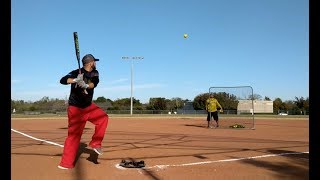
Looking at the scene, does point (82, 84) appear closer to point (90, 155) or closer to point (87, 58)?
point (87, 58)

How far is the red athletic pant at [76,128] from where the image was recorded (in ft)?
23.4

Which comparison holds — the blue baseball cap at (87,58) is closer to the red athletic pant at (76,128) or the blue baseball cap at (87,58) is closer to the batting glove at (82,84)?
the batting glove at (82,84)

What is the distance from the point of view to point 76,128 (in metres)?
7.19

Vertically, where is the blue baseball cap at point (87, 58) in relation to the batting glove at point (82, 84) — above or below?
above

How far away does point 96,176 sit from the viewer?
20.8 feet

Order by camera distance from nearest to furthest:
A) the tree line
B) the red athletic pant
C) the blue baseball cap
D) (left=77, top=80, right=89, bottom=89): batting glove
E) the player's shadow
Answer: (left=77, top=80, right=89, bottom=89): batting glove < the red athletic pant < the blue baseball cap < the player's shadow < the tree line

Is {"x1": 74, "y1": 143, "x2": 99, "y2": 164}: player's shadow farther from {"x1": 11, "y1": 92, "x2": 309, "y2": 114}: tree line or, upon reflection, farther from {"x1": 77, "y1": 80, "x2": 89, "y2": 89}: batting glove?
{"x1": 11, "y1": 92, "x2": 309, "y2": 114}: tree line

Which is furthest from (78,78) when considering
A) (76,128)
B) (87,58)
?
(76,128)

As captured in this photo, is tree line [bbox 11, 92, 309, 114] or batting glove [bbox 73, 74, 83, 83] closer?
batting glove [bbox 73, 74, 83, 83]

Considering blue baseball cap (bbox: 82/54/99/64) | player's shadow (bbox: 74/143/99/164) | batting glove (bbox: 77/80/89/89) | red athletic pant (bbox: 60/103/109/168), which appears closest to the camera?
batting glove (bbox: 77/80/89/89)

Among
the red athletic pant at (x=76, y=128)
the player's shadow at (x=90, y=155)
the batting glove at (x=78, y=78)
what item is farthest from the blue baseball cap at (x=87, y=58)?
the player's shadow at (x=90, y=155)

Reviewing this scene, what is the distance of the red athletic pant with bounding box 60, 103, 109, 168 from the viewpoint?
7.14 meters

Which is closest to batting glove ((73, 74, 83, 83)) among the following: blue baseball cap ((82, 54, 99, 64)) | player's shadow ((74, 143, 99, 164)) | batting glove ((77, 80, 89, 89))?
batting glove ((77, 80, 89, 89))

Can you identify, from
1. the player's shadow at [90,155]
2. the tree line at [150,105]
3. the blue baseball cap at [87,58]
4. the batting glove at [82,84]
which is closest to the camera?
the batting glove at [82,84]
